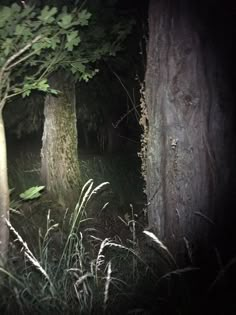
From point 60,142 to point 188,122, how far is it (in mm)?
4839

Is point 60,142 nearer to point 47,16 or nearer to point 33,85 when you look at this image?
point 33,85

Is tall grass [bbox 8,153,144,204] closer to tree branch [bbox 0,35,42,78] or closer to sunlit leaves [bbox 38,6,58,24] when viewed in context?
tree branch [bbox 0,35,42,78]

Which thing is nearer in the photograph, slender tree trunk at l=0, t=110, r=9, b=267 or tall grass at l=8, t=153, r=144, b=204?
slender tree trunk at l=0, t=110, r=9, b=267

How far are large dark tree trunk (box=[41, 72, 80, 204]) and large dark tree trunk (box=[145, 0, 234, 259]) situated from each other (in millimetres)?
4466

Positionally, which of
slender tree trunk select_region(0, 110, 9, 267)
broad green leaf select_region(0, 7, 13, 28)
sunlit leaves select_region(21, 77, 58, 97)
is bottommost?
slender tree trunk select_region(0, 110, 9, 267)

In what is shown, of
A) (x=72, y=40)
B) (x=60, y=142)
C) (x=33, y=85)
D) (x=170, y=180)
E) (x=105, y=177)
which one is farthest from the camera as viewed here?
(x=105, y=177)

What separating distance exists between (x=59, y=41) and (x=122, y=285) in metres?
1.98

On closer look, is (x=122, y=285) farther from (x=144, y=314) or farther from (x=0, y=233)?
(x=0, y=233)

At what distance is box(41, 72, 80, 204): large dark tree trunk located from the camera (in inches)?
332

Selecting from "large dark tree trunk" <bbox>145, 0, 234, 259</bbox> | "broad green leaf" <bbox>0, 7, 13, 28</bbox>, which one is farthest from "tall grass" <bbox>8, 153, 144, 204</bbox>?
Result: "large dark tree trunk" <bbox>145, 0, 234, 259</bbox>

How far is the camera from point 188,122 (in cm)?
391

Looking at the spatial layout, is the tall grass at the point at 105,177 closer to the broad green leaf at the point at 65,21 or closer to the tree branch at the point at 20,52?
the tree branch at the point at 20,52

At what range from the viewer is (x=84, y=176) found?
31.8 ft

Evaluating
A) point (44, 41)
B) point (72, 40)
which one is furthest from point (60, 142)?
point (72, 40)
